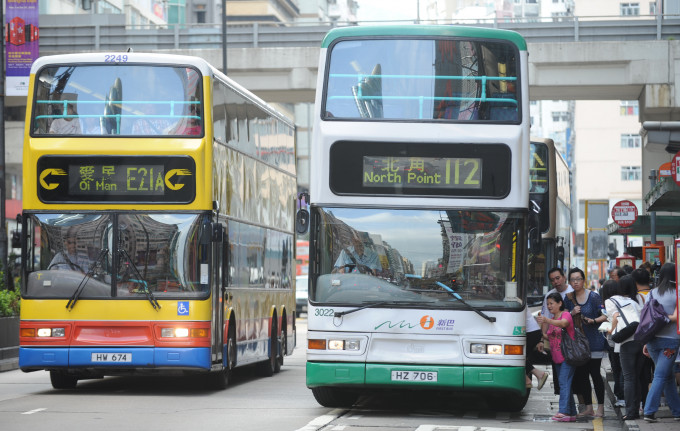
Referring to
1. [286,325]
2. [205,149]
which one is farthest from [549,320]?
[286,325]

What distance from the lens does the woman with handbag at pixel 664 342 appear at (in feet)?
45.3

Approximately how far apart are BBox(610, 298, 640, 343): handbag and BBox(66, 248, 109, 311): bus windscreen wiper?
21.8 feet

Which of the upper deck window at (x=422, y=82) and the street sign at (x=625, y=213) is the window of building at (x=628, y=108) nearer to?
the street sign at (x=625, y=213)

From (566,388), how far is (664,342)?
1270 millimetres

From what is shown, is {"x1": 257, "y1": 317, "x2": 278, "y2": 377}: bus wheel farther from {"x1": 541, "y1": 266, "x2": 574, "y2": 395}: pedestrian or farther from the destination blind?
the destination blind

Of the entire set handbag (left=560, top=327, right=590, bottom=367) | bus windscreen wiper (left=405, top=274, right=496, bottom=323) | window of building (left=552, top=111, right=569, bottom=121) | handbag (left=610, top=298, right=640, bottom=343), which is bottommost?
handbag (left=560, top=327, right=590, bottom=367)

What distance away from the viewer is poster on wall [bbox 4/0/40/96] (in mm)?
26734

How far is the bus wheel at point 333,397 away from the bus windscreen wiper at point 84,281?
11.6ft

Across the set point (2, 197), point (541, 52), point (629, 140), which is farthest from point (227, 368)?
point (629, 140)

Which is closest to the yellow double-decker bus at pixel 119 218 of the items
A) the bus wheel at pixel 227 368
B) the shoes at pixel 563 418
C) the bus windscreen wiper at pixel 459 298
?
the bus wheel at pixel 227 368

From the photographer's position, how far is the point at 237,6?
10269 centimetres

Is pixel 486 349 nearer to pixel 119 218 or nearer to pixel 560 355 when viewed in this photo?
pixel 560 355

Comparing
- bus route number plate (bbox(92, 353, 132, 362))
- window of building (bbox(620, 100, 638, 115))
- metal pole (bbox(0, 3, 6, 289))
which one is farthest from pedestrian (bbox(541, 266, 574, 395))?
window of building (bbox(620, 100, 638, 115))

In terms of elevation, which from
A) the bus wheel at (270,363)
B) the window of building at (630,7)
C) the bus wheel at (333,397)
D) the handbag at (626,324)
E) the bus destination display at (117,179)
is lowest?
the bus wheel at (270,363)
